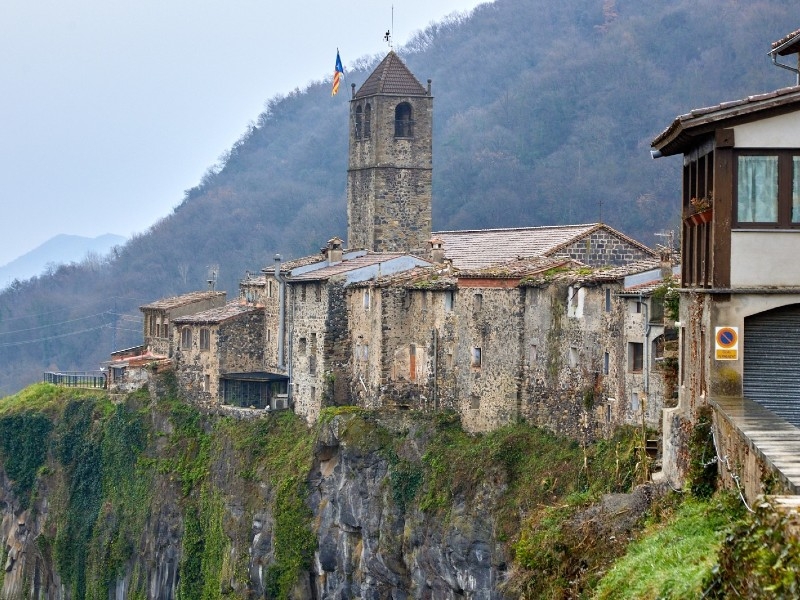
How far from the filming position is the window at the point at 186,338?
60.4 metres

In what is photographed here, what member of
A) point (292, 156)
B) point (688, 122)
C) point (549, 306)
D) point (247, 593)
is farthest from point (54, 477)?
point (292, 156)

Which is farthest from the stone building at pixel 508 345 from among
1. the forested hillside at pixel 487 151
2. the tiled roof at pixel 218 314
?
the forested hillside at pixel 487 151

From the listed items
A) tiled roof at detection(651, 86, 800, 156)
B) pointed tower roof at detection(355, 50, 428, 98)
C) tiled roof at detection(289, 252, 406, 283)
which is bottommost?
tiled roof at detection(289, 252, 406, 283)

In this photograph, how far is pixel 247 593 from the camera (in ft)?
169

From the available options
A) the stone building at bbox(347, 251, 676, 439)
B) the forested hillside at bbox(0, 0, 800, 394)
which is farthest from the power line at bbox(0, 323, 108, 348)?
the stone building at bbox(347, 251, 676, 439)

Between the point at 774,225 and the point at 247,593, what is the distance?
35172 mm

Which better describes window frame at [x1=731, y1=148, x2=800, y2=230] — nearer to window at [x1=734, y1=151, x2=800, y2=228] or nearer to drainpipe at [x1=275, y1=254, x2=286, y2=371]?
window at [x1=734, y1=151, x2=800, y2=228]

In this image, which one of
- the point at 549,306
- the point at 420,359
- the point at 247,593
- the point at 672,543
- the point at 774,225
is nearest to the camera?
the point at 672,543

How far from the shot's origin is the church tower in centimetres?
5656

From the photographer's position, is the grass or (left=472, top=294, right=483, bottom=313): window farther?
(left=472, top=294, right=483, bottom=313): window

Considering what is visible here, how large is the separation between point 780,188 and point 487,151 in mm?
91024

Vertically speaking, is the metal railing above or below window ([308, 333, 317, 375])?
below

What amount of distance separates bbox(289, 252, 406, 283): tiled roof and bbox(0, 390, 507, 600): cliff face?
4693mm

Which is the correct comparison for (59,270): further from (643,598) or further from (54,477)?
(643,598)
